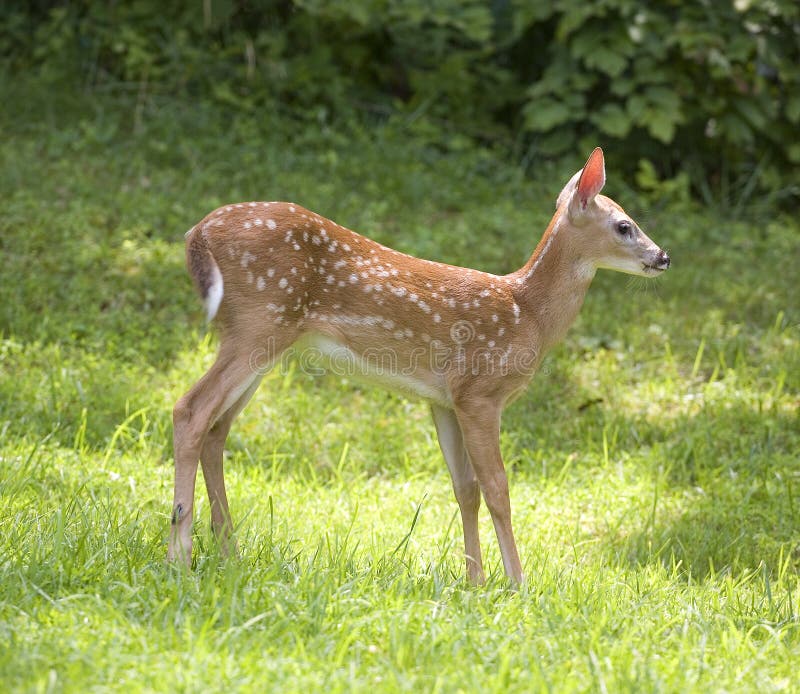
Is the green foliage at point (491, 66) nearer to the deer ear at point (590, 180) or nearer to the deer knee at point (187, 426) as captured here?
the deer ear at point (590, 180)

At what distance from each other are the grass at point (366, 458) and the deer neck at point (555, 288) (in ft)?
1.90

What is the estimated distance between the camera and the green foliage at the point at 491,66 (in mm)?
9117

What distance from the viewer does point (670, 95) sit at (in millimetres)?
9078

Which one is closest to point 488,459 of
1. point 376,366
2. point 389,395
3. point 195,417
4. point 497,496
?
point 497,496

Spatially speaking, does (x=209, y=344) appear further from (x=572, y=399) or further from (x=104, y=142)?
(x=104, y=142)

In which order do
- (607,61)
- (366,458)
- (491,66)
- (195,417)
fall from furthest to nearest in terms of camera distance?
(491,66) < (607,61) < (366,458) < (195,417)

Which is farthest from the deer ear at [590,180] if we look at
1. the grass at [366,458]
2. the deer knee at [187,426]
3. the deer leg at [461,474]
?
the deer knee at [187,426]

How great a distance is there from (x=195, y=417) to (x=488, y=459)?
3.69 ft

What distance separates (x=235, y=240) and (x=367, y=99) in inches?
231

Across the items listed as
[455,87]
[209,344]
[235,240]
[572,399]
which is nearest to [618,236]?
[235,240]

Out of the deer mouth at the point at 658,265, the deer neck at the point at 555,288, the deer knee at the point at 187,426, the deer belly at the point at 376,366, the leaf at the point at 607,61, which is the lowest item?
the deer knee at the point at 187,426

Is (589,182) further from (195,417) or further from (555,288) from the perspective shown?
(195,417)

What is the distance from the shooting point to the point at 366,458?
592cm

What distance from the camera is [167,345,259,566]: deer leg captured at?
4145 mm
